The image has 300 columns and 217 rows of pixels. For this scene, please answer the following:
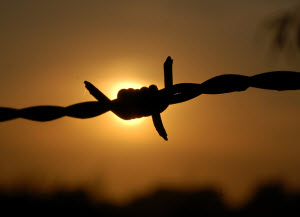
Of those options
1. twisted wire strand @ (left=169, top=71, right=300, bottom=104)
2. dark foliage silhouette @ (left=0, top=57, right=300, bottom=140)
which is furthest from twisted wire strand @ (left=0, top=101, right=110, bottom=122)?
twisted wire strand @ (left=169, top=71, right=300, bottom=104)

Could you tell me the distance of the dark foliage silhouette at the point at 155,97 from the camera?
10.0ft

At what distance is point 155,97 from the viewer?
3.26m

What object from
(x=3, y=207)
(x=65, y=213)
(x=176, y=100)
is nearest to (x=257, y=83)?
(x=176, y=100)

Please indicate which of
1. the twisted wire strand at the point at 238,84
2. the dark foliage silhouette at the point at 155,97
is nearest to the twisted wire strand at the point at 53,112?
the dark foliage silhouette at the point at 155,97

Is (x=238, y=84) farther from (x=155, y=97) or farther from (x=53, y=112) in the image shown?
(x=53, y=112)

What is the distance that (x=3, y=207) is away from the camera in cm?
4381

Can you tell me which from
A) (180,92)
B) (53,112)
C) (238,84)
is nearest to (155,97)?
(180,92)

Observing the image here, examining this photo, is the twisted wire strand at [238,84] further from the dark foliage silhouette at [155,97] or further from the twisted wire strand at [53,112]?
the twisted wire strand at [53,112]

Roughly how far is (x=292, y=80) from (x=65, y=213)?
40.5 meters

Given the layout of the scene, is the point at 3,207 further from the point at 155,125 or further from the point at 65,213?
the point at 155,125

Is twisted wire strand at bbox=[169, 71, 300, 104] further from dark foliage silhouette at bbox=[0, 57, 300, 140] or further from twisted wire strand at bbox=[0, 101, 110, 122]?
twisted wire strand at bbox=[0, 101, 110, 122]

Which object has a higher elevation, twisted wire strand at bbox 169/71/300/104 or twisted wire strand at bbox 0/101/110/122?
twisted wire strand at bbox 169/71/300/104

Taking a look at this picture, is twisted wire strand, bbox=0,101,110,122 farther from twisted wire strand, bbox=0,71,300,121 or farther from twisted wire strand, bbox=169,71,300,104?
twisted wire strand, bbox=169,71,300,104

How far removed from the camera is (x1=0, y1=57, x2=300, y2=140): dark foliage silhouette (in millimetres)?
3053
